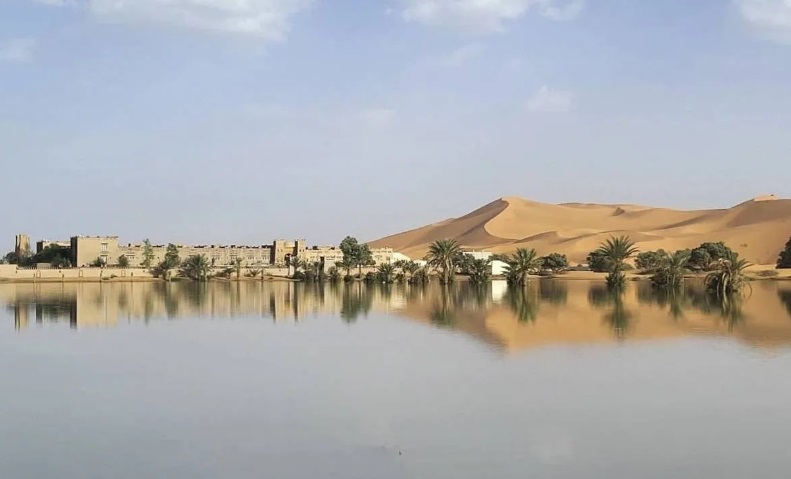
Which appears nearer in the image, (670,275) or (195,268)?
(670,275)

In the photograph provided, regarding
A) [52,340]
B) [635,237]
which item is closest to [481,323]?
[52,340]

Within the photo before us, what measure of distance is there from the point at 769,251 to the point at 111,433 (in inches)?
3754

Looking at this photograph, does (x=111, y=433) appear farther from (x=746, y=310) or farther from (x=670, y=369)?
(x=746, y=310)

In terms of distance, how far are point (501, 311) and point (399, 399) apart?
67.3 feet

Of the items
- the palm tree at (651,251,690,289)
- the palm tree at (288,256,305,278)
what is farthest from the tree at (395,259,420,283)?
the palm tree at (651,251,690,289)

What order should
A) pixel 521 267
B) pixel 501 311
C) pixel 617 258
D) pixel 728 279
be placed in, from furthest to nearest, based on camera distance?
pixel 521 267 → pixel 617 258 → pixel 728 279 → pixel 501 311

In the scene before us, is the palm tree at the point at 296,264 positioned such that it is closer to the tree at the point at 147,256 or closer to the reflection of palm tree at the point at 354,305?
the tree at the point at 147,256

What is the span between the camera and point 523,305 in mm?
38906

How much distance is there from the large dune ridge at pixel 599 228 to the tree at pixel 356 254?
111ft

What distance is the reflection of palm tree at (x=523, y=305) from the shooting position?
31.8 meters

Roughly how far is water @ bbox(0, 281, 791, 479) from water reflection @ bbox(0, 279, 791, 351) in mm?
312

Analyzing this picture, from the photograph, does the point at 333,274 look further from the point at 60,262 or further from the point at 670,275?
the point at 670,275

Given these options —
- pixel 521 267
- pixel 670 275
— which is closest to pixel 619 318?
pixel 670 275

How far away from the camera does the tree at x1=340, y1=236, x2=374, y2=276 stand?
80062mm
